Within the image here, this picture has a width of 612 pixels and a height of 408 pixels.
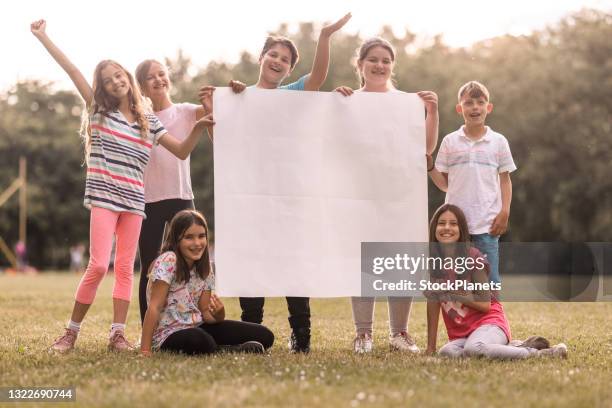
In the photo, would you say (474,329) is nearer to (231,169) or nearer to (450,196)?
(450,196)

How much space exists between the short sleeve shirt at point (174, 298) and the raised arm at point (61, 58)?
5.42 ft

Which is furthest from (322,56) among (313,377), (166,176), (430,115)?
(313,377)

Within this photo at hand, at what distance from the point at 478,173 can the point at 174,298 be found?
2897 millimetres

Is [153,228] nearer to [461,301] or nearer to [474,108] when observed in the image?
[461,301]

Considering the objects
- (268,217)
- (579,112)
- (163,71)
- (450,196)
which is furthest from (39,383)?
(579,112)

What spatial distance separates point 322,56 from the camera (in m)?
6.82

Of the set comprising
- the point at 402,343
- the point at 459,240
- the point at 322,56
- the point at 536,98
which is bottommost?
the point at 402,343

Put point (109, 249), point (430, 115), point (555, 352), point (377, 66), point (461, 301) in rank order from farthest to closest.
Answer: point (377, 66), point (430, 115), point (109, 249), point (461, 301), point (555, 352)

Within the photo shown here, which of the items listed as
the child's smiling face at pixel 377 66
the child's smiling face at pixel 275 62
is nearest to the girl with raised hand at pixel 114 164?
the child's smiling face at pixel 275 62

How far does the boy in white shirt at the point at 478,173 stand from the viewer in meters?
6.98

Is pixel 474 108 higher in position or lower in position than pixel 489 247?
higher

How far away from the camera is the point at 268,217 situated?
656 centimetres

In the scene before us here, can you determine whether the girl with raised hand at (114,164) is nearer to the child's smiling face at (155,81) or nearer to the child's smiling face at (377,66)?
the child's smiling face at (155,81)

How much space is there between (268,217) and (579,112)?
2851cm
